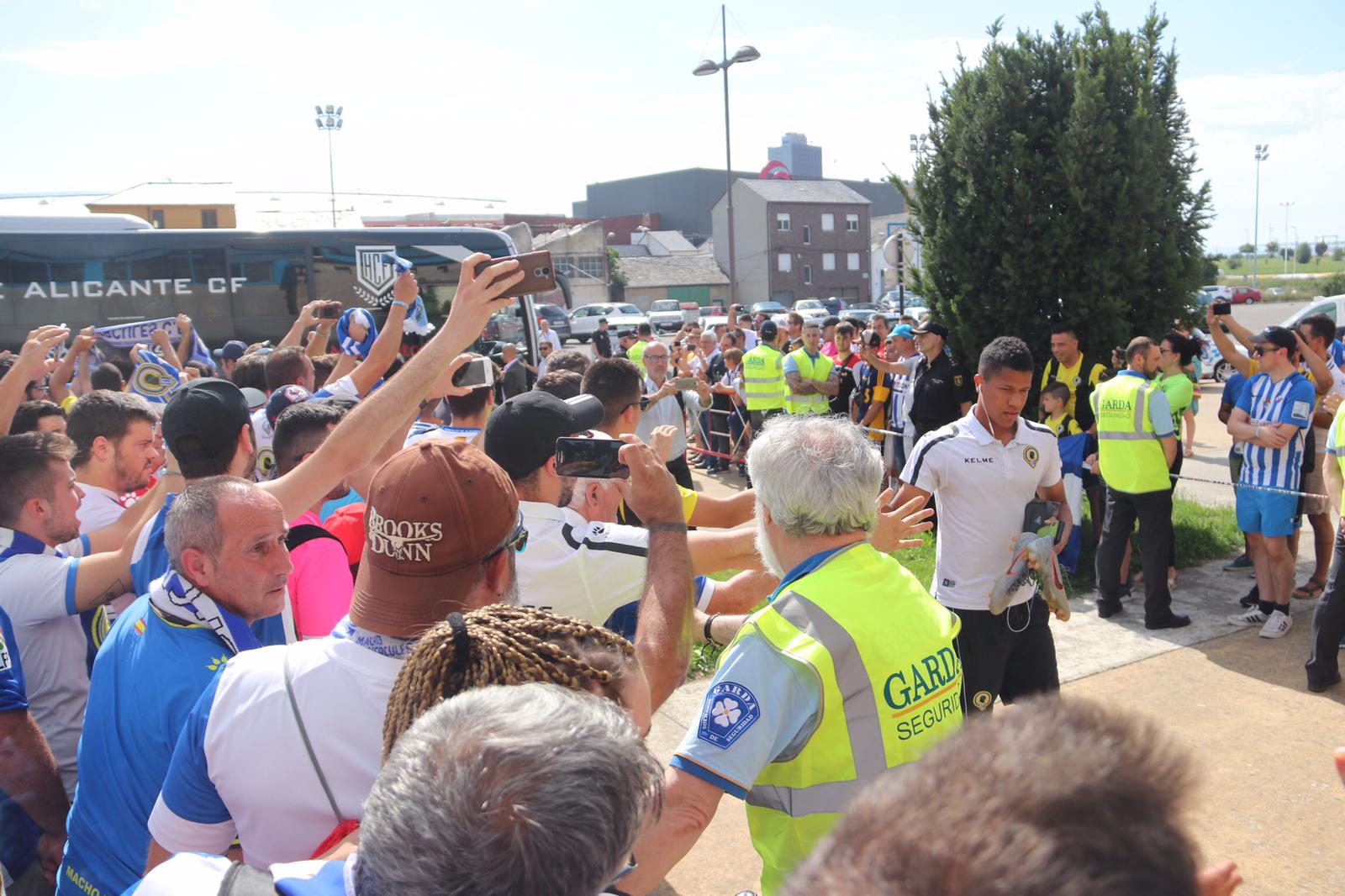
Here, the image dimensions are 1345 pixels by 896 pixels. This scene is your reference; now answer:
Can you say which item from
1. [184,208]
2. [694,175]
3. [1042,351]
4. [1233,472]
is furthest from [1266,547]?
[694,175]

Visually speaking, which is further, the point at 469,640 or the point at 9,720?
the point at 9,720

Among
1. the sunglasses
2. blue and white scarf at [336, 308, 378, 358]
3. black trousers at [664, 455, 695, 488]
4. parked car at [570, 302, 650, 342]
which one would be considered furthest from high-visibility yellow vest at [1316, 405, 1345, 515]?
parked car at [570, 302, 650, 342]

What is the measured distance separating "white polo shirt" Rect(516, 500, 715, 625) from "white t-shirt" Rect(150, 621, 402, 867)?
0.89 metres

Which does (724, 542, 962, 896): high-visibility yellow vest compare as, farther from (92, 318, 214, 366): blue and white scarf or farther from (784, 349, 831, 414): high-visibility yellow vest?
(92, 318, 214, 366): blue and white scarf

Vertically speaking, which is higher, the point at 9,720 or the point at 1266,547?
the point at 9,720

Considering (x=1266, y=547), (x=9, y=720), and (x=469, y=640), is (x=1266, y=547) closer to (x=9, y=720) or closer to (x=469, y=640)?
(x=469, y=640)

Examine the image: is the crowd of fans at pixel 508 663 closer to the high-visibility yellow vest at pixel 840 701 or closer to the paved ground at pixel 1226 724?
the high-visibility yellow vest at pixel 840 701

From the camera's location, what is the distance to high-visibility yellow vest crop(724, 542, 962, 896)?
7.21 feet

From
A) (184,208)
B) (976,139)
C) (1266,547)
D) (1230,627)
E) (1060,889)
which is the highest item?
(184,208)

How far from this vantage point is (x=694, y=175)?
3514 inches

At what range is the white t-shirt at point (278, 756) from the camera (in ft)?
5.70

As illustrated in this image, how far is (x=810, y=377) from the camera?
11.8m

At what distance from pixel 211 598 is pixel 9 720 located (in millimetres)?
950

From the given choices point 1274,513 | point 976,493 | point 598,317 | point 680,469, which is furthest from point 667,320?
point 976,493
